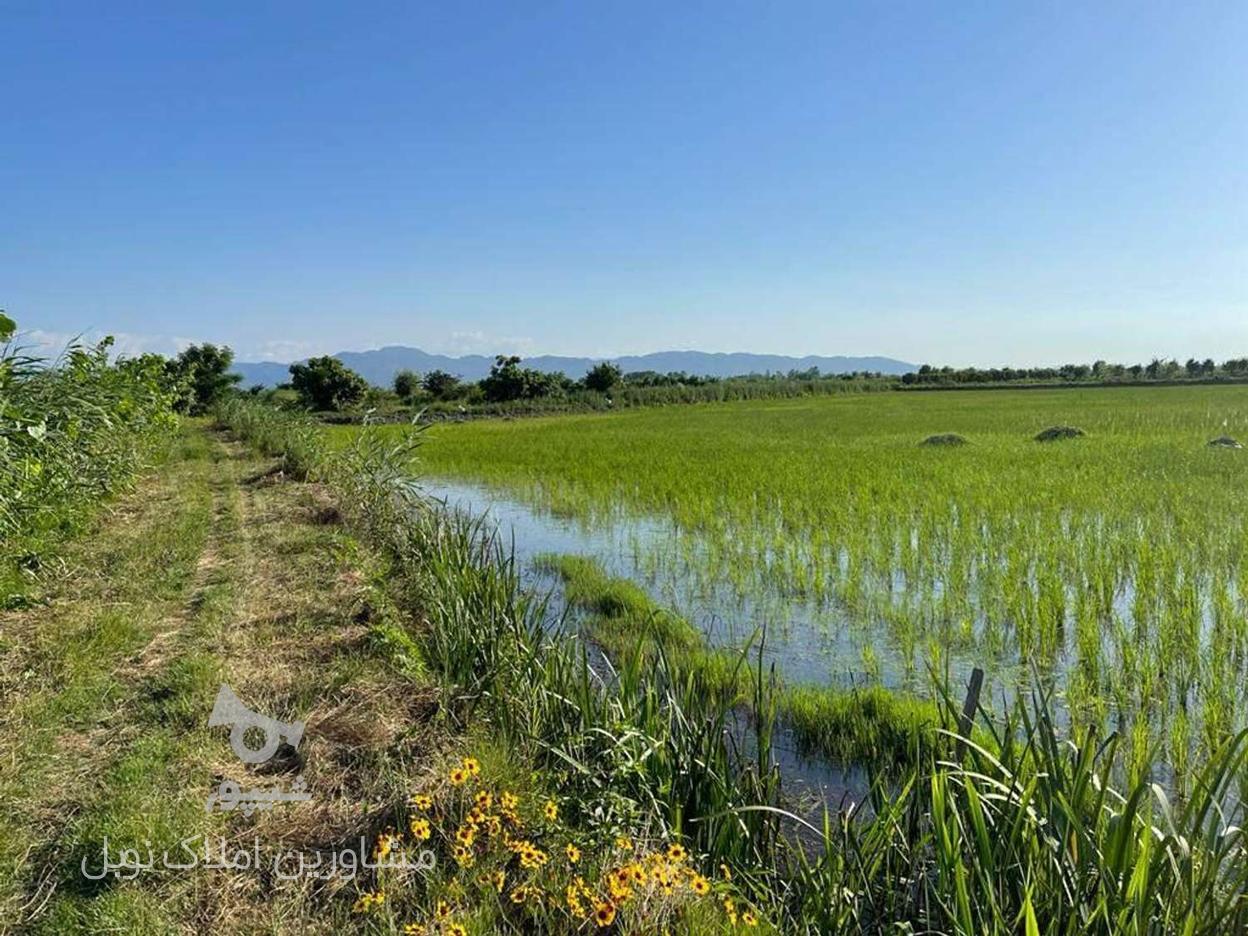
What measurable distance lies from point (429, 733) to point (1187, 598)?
525 cm

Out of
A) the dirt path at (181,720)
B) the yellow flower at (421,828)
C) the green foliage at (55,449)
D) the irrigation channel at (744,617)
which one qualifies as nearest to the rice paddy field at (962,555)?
the irrigation channel at (744,617)

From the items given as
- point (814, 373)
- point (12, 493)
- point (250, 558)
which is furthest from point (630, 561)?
point (814, 373)

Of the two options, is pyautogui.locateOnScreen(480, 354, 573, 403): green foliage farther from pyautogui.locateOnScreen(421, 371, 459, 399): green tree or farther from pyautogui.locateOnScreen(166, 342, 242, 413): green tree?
pyautogui.locateOnScreen(166, 342, 242, 413): green tree

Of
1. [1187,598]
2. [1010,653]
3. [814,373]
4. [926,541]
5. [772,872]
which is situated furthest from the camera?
[814,373]

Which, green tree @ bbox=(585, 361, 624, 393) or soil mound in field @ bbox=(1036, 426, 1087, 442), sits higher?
green tree @ bbox=(585, 361, 624, 393)

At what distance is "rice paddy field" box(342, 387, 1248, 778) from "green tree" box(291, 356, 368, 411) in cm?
1450

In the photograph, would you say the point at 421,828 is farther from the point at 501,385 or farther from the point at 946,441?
the point at 501,385

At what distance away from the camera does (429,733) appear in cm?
302

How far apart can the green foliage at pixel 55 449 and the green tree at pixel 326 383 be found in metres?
18.8

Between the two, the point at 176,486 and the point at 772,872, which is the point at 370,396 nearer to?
the point at 176,486

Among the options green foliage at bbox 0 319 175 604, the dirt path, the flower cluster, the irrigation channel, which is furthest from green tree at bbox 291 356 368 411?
the flower cluster

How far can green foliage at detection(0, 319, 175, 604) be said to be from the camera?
12.8 feet

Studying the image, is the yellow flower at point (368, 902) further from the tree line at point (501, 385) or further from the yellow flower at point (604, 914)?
the tree line at point (501, 385)

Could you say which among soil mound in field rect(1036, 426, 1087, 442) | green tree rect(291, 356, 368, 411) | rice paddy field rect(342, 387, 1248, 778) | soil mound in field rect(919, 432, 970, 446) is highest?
green tree rect(291, 356, 368, 411)
